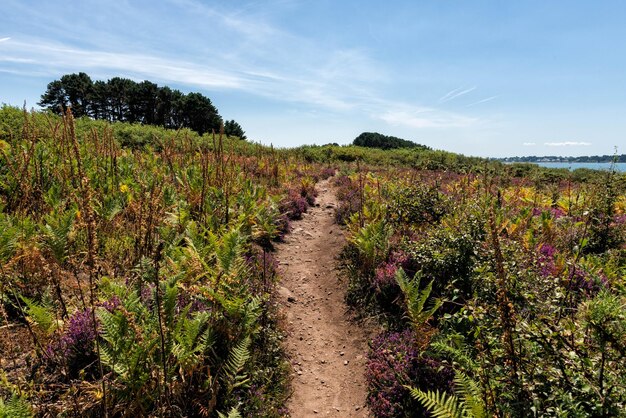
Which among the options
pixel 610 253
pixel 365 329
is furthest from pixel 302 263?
pixel 610 253

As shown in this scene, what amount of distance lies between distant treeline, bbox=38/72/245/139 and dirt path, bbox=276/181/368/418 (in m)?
62.8

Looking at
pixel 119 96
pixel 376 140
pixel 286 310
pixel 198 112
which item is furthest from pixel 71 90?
pixel 286 310

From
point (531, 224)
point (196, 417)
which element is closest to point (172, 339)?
point (196, 417)

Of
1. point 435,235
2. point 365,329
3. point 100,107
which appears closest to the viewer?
point 365,329

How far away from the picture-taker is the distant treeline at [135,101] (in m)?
67.9

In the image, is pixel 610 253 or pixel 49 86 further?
pixel 49 86

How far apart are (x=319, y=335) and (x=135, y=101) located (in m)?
79.9

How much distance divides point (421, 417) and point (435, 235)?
3.19 meters

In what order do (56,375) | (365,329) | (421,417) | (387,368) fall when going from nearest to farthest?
1. (56,375)
2. (421,417)
3. (387,368)
4. (365,329)

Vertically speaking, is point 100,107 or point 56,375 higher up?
point 100,107

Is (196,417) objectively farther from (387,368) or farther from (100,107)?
(100,107)

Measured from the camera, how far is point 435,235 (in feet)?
20.2

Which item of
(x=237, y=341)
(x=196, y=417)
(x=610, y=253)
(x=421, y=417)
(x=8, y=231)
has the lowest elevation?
(x=421, y=417)

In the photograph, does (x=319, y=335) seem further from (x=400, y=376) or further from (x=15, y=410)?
(x=15, y=410)
